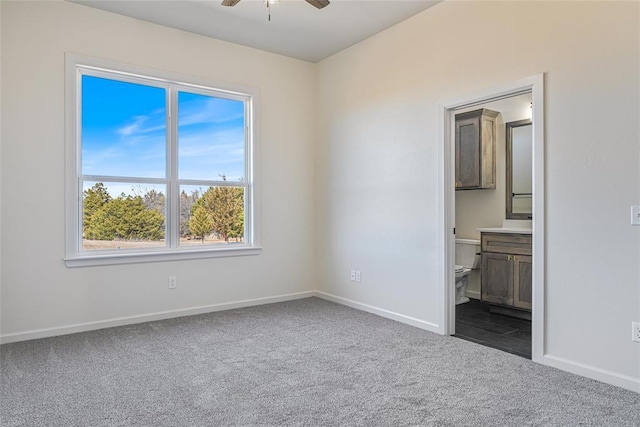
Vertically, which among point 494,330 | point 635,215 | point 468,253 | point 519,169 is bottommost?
point 494,330

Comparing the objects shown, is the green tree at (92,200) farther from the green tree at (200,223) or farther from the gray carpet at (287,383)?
the gray carpet at (287,383)

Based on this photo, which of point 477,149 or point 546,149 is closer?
point 546,149

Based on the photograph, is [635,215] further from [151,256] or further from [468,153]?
[151,256]

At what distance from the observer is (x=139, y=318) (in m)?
3.89

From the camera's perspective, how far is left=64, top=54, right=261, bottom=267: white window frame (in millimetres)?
3566

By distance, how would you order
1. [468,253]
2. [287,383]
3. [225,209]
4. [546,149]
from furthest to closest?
[468,253], [225,209], [546,149], [287,383]

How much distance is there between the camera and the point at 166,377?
2.64 m

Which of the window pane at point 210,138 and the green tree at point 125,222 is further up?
the window pane at point 210,138

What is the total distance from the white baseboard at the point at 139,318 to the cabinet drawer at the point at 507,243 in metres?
2.12

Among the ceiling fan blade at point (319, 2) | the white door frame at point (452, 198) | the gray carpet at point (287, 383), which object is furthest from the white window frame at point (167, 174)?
the white door frame at point (452, 198)

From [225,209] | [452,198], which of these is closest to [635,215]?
[452,198]

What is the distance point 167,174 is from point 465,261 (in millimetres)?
3664

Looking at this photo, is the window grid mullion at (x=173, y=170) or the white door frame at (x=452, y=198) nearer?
the white door frame at (x=452, y=198)

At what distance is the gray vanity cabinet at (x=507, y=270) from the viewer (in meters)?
4.11
